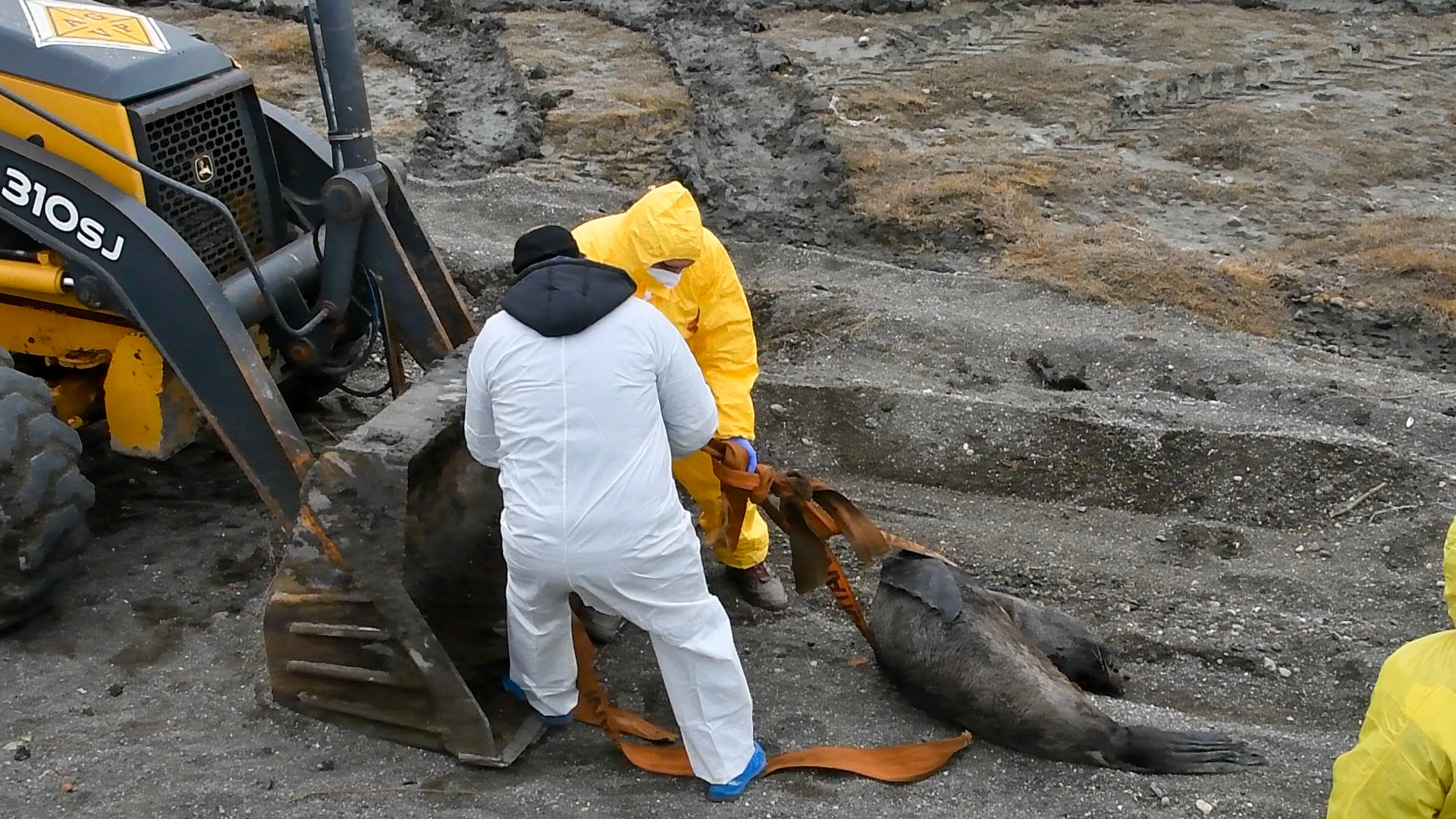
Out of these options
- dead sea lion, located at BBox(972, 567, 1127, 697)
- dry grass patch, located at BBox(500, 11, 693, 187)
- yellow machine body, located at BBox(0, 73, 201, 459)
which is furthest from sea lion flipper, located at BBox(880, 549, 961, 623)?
dry grass patch, located at BBox(500, 11, 693, 187)

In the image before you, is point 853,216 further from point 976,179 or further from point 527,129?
point 527,129

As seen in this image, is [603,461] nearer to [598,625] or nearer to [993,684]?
[598,625]

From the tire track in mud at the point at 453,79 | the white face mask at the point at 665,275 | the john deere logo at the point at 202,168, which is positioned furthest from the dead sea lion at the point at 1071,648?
the tire track in mud at the point at 453,79

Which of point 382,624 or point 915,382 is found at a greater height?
point 382,624

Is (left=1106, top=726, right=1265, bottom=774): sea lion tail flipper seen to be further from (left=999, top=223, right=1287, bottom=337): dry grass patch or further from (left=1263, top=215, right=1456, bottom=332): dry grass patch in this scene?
(left=1263, top=215, right=1456, bottom=332): dry grass patch

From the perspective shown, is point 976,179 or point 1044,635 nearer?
point 1044,635

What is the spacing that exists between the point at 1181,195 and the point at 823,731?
7.08 meters

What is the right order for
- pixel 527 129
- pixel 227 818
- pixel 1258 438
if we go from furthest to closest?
pixel 527 129 → pixel 1258 438 → pixel 227 818

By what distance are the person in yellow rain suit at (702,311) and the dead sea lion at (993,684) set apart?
2.30ft

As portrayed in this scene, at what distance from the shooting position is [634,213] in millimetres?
4434

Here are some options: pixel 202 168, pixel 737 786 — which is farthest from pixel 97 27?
pixel 737 786

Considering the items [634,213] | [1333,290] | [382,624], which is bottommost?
[1333,290]

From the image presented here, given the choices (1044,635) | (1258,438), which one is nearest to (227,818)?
(1044,635)

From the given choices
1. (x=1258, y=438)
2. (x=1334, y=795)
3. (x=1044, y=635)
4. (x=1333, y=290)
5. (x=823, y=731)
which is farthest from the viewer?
A: (x=1333, y=290)
